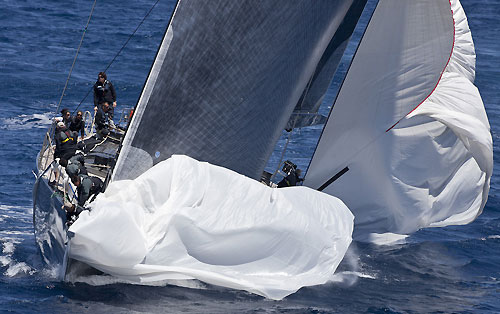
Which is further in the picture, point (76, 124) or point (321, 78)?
point (321, 78)

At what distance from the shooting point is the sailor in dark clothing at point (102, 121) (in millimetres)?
26344

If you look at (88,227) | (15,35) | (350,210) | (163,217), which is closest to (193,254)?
(163,217)

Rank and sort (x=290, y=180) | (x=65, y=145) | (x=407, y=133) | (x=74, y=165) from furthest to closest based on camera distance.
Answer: (x=407, y=133) → (x=290, y=180) → (x=65, y=145) → (x=74, y=165)

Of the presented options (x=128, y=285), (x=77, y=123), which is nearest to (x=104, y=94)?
(x=77, y=123)

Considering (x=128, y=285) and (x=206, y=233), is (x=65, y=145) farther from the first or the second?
(x=206, y=233)

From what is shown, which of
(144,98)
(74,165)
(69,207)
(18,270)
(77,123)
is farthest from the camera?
(77,123)

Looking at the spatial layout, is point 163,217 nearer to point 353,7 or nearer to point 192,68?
point 192,68

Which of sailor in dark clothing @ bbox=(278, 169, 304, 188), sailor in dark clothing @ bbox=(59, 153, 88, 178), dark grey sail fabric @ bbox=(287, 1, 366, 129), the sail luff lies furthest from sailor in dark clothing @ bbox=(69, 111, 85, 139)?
dark grey sail fabric @ bbox=(287, 1, 366, 129)

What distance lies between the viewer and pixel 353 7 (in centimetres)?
2589

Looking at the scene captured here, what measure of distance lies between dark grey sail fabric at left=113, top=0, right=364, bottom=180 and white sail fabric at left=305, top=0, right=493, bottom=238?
1952 millimetres

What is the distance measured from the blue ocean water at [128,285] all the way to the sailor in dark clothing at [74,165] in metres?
2.31

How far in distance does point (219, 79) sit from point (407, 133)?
5.80 metres

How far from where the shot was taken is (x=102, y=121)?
26.6 m

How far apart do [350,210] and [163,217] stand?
21.5 ft
